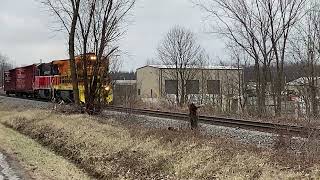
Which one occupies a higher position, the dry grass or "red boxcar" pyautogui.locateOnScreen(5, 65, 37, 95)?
"red boxcar" pyautogui.locateOnScreen(5, 65, 37, 95)

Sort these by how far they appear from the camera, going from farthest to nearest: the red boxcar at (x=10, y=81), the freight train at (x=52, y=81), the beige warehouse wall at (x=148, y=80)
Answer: the beige warehouse wall at (x=148, y=80) < the red boxcar at (x=10, y=81) < the freight train at (x=52, y=81)

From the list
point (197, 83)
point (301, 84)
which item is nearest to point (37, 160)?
point (301, 84)

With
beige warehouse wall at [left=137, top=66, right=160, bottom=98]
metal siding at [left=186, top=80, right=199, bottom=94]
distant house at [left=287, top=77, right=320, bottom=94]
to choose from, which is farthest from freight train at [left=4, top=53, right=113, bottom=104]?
beige warehouse wall at [left=137, top=66, right=160, bottom=98]

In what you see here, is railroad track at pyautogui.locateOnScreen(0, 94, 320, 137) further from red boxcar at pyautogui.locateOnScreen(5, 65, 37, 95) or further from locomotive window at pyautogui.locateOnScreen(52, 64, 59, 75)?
red boxcar at pyautogui.locateOnScreen(5, 65, 37, 95)

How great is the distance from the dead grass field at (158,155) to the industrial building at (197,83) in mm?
18700

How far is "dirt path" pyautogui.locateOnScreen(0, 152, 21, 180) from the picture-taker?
12383 millimetres

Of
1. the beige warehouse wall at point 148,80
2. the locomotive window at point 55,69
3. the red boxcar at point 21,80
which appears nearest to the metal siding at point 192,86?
the beige warehouse wall at point 148,80

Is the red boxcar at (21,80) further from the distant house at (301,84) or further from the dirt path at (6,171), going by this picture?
the dirt path at (6,171)

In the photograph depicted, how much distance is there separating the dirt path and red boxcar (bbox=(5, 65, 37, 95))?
30.1m

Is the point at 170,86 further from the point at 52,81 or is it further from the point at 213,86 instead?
the point at 52,81

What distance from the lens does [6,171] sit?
43.7ft

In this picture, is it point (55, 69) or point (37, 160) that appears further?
point (55, 69)

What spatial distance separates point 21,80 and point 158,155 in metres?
41.9

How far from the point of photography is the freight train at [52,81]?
26.7 meters
